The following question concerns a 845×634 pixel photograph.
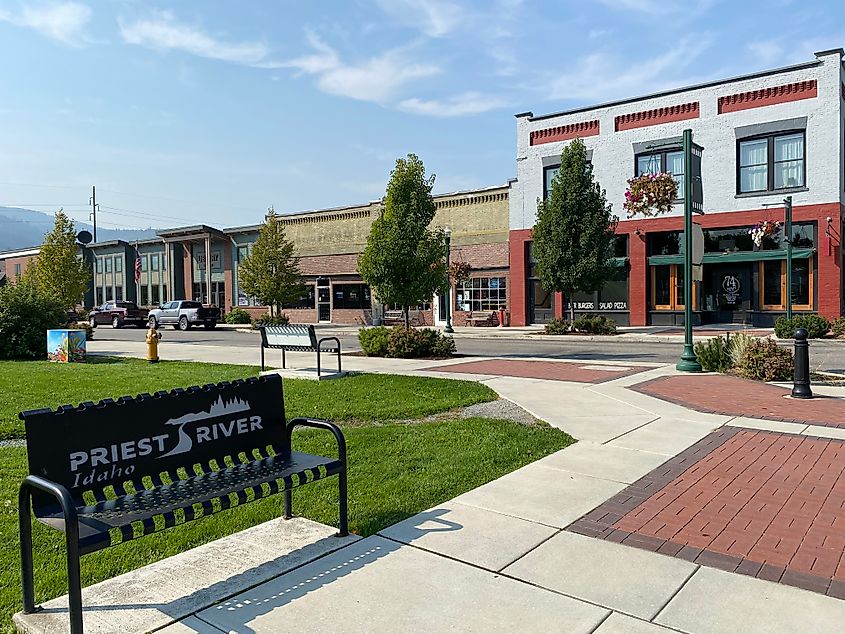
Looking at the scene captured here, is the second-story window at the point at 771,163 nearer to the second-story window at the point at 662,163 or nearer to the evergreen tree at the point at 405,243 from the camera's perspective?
the second-story window at the point at 662,163

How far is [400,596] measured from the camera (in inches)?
148

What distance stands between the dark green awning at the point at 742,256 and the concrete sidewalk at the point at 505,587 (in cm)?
2498

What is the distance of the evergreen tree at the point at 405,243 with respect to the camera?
18938 millimetres

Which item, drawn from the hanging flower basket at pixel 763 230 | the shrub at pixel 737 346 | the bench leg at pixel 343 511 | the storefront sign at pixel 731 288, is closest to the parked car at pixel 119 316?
the storefront sign at pixel 731 288

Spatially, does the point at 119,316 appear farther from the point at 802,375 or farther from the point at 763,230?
the point at 802,375

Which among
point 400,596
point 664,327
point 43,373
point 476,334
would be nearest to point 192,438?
point 400,596

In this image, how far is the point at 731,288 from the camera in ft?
96.6

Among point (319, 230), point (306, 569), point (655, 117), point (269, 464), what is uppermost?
point (655, 117)

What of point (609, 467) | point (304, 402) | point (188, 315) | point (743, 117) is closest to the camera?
point (609, 467)

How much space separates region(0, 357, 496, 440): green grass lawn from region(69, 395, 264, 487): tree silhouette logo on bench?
416cm

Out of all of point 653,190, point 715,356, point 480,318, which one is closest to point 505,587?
point 715,356

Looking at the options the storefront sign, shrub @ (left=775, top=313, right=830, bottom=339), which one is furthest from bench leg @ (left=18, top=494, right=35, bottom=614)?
the storefront sign

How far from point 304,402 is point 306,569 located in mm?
5974

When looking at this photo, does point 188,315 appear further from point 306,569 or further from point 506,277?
point 306,569
